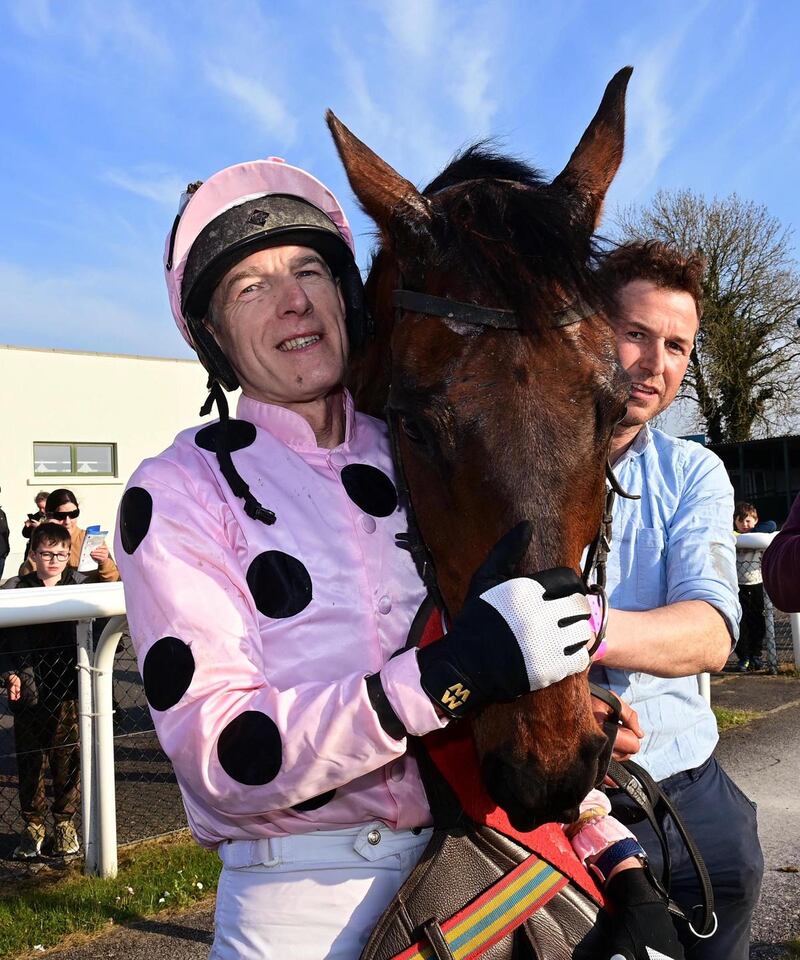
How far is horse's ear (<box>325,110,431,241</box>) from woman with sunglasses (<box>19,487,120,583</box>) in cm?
516

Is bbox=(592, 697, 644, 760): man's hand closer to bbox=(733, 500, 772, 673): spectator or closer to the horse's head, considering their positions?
the horse's head

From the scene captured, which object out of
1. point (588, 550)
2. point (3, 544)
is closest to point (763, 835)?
point (588, 550)

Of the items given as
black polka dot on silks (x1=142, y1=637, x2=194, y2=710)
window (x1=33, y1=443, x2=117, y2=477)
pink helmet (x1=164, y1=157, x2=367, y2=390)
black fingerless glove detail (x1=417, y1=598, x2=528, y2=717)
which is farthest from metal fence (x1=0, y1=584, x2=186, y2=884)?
window (x1=33, y1=443, x2=117, y2=477)

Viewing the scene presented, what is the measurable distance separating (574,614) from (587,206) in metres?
0.97

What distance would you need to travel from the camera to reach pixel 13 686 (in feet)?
15.8

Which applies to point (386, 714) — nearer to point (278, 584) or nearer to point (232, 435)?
point (278, 584)

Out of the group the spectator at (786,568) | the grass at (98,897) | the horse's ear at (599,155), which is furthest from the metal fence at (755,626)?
the horse's ear at (599,155)

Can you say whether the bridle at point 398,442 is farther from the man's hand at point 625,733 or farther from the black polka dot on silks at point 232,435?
the black polka dot on silks at point 232,435

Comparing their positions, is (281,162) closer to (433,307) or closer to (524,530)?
(433,307)

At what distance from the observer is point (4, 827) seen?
5398 mm

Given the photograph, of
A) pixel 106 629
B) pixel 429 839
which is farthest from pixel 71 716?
pixel 429 839

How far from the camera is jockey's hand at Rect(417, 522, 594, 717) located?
1.36 metres

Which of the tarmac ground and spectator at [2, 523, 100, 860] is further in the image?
spectator at [2, 523, 100, 860]

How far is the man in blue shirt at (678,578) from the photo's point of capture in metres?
2.22
